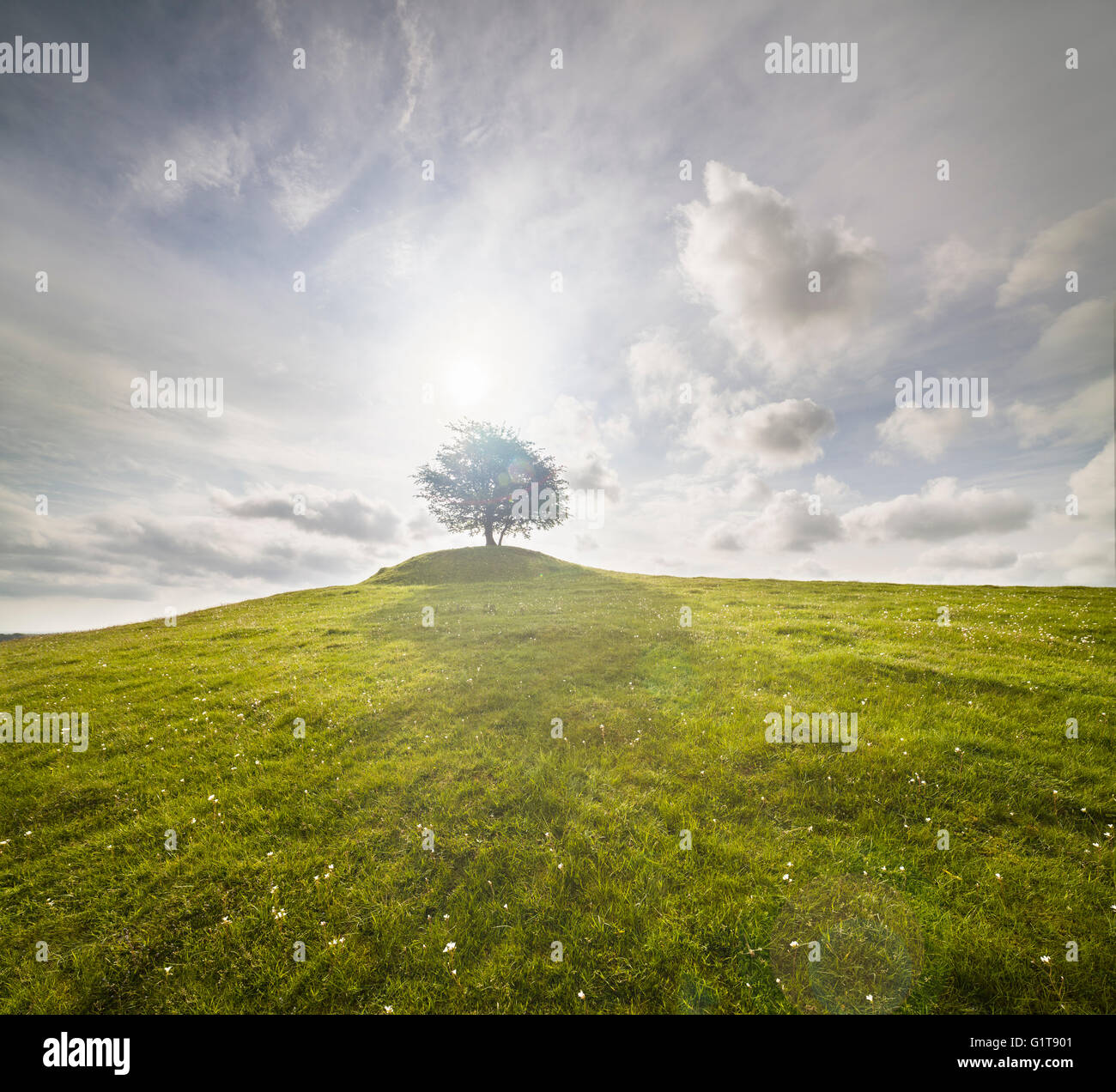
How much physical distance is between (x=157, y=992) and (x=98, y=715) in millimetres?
11110

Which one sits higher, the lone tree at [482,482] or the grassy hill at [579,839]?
the lone tree at [482,482]

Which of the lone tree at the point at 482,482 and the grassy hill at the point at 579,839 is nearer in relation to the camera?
the grassy hill at the point at 579,839

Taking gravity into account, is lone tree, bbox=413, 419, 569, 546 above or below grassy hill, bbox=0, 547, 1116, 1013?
above

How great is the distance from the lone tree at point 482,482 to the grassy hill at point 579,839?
40.9 metres

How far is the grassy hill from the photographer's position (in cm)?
496

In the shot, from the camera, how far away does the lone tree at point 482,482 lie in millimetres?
54406

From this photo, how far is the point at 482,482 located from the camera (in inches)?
2138

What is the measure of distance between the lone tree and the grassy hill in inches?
1611

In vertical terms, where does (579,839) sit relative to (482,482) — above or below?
below

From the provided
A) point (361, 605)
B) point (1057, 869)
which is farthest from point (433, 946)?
point (361, 605)

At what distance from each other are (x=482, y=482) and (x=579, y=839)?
50013mm

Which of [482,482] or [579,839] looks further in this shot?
[482,482]
